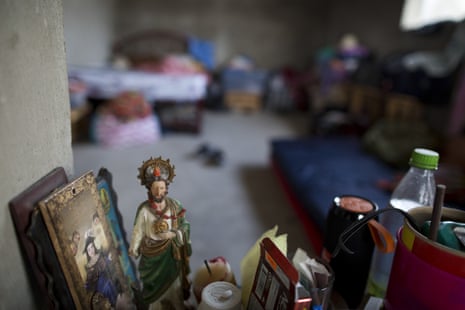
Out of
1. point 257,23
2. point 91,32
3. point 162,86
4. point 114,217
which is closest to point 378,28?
point 257,23

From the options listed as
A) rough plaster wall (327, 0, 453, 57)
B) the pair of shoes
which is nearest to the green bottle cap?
the pair of shoes

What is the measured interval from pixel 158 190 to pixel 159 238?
9cm

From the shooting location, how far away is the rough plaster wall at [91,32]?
10.9 ft

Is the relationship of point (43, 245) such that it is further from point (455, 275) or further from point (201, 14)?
point (201, 14)

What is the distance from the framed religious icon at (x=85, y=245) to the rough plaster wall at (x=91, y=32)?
2.69 meters

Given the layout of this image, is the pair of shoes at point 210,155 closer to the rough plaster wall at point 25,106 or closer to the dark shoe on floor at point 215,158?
the dark shoe on floor at point 215,158

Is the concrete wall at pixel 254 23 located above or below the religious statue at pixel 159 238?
above

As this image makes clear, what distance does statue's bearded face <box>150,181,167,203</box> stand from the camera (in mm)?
608

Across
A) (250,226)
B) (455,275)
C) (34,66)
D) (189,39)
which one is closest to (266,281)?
(455,275)

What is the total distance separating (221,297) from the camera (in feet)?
2.13

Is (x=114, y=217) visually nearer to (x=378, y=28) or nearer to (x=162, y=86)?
(x=162, y=86)

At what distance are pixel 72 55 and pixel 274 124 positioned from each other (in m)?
2.42

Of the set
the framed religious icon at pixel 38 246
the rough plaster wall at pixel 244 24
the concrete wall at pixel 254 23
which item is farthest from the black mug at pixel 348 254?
the rough plaster wall at pixel 244 24

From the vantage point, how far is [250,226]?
183 cm
